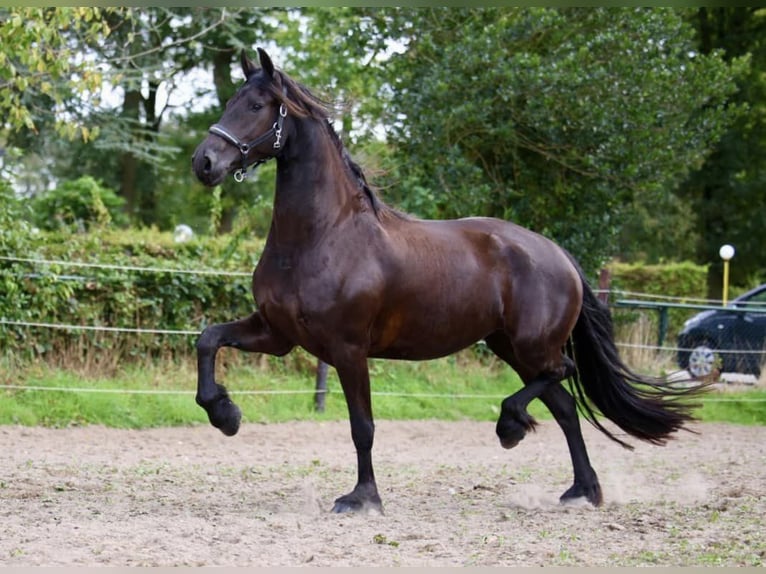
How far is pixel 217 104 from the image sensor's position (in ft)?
74.7

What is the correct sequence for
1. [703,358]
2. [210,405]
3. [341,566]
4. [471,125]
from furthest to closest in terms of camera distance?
1. [471,125]
2. [703,358]
3. [210,405]
4. [341,566]

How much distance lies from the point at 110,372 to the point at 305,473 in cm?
359

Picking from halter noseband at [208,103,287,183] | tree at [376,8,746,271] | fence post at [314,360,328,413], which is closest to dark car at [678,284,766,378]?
tree at [376,8,746,271]

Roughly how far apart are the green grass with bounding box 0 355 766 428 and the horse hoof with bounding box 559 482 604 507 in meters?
4.44

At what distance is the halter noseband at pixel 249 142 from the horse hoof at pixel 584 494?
2.68 metres

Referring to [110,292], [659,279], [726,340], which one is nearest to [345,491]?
[110,292]

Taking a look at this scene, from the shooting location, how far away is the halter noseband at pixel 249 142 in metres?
5.24

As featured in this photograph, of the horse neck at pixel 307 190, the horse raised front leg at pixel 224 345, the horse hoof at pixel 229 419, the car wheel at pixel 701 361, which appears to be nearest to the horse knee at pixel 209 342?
the horse raised front leg at pixel 224 345

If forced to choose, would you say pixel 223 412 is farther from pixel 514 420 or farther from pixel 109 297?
pixel 109 297

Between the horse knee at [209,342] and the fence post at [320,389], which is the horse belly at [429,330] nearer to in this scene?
the horse knee at [209,342]

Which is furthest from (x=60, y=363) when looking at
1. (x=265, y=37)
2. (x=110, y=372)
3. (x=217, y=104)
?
(x=217, y=104)

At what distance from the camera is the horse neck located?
5.57m

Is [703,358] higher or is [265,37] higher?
[265,37]

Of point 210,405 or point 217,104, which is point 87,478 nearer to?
point 210,405
